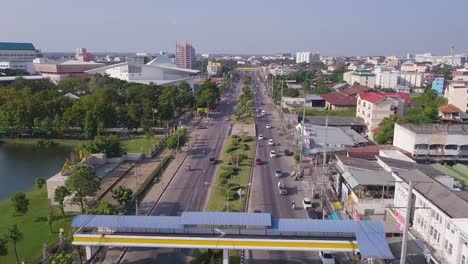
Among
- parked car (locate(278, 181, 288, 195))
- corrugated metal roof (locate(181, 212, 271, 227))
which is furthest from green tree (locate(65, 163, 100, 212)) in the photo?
parked car (locate(278, 181, 288, 195))

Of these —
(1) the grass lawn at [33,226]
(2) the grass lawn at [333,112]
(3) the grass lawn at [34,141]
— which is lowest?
(3) the grass lawn at [34,141]

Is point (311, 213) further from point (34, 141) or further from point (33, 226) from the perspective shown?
point (34, 141)

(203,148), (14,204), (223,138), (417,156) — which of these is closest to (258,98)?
(223,138)

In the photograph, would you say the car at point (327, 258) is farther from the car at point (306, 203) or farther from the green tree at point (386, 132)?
the green tree at point (386, 132)

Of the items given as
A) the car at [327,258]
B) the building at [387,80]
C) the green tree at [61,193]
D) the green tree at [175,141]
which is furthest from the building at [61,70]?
the car at [327,258]

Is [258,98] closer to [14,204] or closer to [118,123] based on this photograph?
[118,123]

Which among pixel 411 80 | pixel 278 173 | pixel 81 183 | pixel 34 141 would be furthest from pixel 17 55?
pixel 81 183
